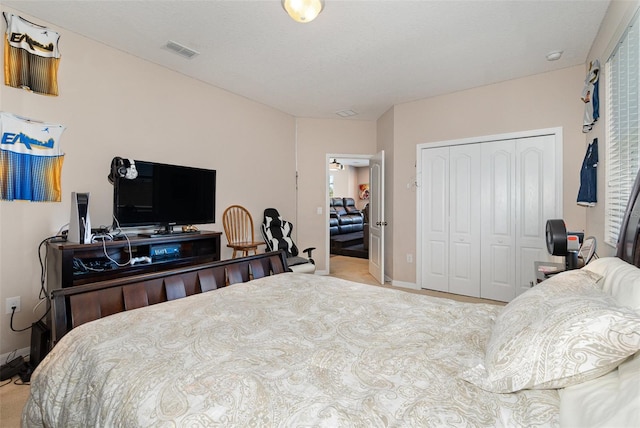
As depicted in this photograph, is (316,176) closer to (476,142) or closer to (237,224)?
(237,224)

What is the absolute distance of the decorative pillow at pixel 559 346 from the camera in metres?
0.71

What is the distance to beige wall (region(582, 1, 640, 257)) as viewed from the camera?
202cm

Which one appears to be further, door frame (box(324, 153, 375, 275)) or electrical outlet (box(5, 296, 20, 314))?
door frame (box(324, 153, 375, 275))

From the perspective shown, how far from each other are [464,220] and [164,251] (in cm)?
365

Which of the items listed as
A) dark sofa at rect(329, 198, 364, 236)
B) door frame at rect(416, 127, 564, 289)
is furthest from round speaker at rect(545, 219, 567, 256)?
dark sofa at rect(329, 198, 364, 236)

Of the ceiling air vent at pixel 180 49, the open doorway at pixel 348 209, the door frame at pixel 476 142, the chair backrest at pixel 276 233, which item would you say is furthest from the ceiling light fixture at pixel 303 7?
the open doorway at pixel 348 209

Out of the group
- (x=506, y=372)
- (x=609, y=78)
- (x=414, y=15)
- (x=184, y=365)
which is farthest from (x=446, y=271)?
(x=184, y=365)

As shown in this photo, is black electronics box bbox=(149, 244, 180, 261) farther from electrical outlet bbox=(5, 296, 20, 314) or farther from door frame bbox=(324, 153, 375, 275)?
door frame bbox=(324, 153, 375, 275)

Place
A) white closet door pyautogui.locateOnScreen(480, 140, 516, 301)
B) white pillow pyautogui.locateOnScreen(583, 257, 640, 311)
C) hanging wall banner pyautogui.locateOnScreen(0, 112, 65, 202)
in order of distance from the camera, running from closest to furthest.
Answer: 1. white pillow pyautogui.locateOnScreen(583, 257, 640, 311)
2. hanging wall banner pyautogui.locateOnScreen(0, 112, 65, 202)
3. white closet door pyautogui.locateOnScreen(480, 140, 516, 301)

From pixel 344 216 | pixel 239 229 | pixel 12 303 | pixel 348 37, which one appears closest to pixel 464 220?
pixel 348 37

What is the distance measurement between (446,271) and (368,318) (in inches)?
126

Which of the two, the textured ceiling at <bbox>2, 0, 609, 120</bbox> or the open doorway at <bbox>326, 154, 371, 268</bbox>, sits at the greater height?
the textured ceiling at <bbox>2, 0, 609, 120</bbox>

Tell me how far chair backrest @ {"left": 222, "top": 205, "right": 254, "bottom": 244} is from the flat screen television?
0.41m

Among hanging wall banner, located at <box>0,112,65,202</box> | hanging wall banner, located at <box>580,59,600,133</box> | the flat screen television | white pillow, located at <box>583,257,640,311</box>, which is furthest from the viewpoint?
the flat screen television
